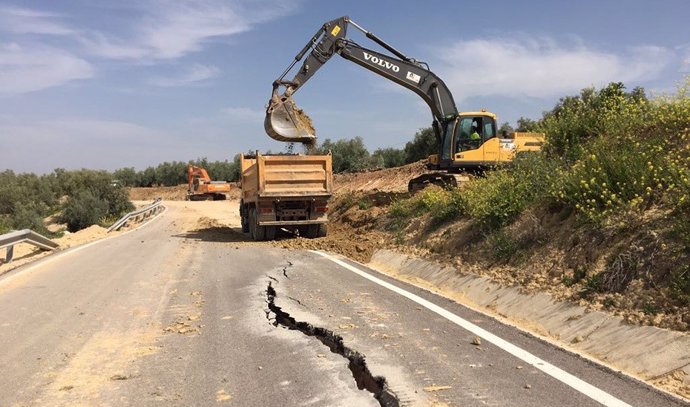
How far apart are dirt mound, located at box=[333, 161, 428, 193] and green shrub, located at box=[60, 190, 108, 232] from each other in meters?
16.7

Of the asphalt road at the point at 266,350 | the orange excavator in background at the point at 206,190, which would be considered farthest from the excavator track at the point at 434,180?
the orange excavator in background at the point at 206,190

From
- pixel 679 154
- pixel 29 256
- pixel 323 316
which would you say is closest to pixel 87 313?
pixel 323 316

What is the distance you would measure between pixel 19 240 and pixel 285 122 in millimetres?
7796

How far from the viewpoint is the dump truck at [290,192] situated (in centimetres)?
1659

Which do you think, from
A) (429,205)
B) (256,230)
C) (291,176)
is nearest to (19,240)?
(256,230)

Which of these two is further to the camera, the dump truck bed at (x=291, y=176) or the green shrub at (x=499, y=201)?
the dump truck bed at (x=291, y=176)

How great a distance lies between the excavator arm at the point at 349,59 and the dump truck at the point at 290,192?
3.18 ft

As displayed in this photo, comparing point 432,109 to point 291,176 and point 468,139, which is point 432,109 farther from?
point 291,176

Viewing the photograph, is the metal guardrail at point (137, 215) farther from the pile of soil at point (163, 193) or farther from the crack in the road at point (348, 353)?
the pile of soil at point (163, 193)

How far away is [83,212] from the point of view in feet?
127

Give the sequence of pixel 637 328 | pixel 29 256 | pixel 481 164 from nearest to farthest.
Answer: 1. pixel 637 328
2. pixel 29 256
3. pixel 481 164

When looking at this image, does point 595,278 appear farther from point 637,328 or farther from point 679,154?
point 679,154

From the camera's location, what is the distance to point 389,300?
768cm

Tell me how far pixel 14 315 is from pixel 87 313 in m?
0.92
